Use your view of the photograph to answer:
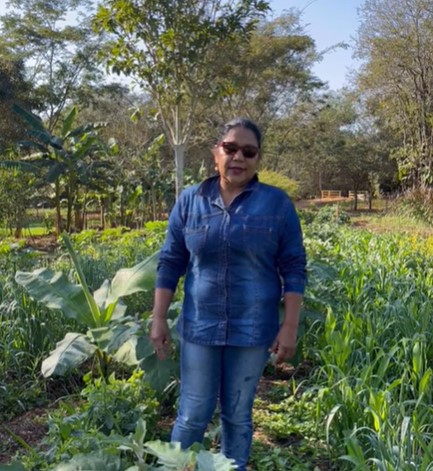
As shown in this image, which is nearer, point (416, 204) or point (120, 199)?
point (416, 204)

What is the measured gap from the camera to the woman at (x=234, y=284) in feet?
7.01

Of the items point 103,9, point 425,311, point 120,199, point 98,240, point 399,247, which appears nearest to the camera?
point 425,311

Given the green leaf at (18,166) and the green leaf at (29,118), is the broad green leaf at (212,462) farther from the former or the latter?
the green leaf at (29,118)

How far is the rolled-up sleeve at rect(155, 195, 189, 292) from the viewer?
7.59ft

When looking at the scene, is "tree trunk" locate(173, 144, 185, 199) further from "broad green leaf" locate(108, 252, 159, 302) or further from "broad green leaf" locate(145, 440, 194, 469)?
"broad green leaf" locate(145, 440, 194, 469)

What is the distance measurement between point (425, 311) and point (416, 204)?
42.2 feet

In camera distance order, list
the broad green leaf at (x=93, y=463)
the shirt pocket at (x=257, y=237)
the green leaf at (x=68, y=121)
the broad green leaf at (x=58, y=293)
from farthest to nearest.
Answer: the green leaf at (x=68, y=121) → the broad green leaf at (x=58, y=293) → the shirt pocket at (x=257, y=237) → the broad green leaf at (x=93, y=463)

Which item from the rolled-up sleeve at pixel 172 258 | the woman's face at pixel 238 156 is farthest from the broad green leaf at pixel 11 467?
the woman's face at pixel 238 156

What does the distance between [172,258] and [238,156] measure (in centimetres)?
53

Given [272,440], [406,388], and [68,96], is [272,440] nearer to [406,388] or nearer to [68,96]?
[406,388]

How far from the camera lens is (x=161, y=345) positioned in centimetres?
238

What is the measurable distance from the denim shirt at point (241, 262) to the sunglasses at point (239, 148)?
122 mm

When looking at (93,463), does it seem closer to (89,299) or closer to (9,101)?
(89,299)

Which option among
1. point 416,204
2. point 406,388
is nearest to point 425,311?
point 406,388
